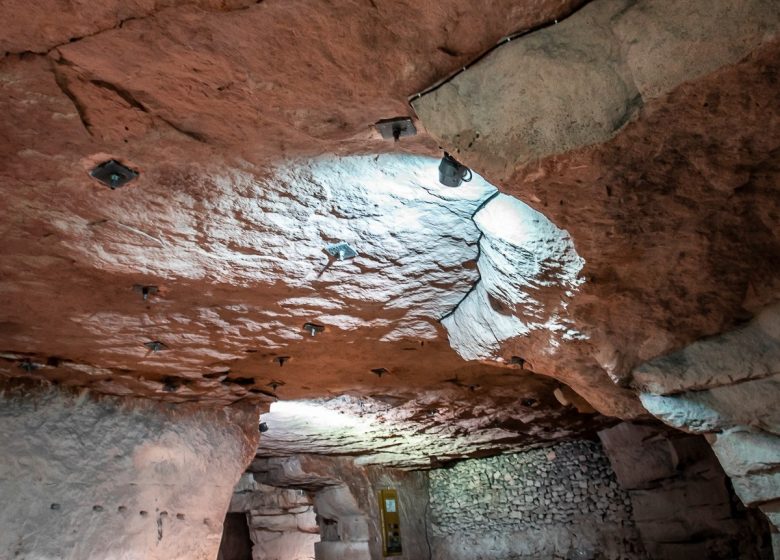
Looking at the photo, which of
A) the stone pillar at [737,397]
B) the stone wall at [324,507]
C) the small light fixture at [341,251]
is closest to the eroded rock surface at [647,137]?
the stone pillar at [737,397]

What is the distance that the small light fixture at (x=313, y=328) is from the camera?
378 centimetres

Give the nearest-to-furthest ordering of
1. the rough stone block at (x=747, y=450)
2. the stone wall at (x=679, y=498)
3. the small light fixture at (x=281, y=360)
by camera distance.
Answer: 1. the rough stone block at (x=747, y=450)
2. the small light fixture at (x=281, y=360)
3. the stone wall at (x=679, y=498)

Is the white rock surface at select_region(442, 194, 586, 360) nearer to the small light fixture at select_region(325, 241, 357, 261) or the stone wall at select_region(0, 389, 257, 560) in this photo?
the small light fixture at select_region(325, 241, 357, 261)

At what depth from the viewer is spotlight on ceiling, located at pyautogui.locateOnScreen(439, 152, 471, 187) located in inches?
90.9

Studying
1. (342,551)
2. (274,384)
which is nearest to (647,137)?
(274,384)

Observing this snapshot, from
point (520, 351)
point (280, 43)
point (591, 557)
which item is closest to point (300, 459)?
point (591, 557)

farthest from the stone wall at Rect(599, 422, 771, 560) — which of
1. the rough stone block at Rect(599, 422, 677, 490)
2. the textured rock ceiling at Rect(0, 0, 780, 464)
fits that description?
the textured rock ceiling at Rect(0, 0, 780, 464)

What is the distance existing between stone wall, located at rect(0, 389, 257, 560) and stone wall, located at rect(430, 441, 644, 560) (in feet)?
15.6

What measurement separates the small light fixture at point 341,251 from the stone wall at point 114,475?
8.80 feet

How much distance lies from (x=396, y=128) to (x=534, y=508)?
7.90 meters

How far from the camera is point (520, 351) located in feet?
11.8

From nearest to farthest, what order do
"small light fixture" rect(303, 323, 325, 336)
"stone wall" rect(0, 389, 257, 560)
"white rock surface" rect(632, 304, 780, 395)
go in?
1. "white rock surface" rect(632, 304, 780, 395)
2. "small light fixture" rect(303, 323, 325, 336)
3. "stone wall" rect(0, 389, 257, 560)

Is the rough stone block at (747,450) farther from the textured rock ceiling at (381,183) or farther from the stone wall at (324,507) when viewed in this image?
the stone wall at (324,507)

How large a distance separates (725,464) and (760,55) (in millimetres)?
1921
